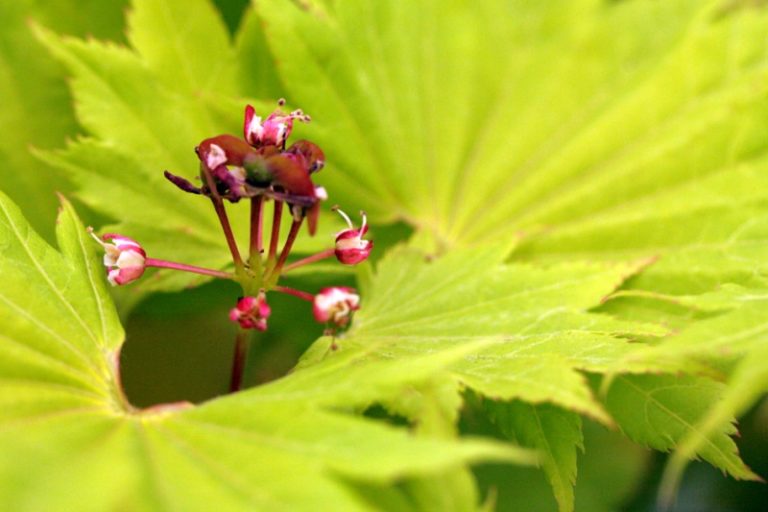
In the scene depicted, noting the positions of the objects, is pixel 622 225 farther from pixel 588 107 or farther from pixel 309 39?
pixel 309 39

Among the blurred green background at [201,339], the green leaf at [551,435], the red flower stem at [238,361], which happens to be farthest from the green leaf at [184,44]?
the green leaf at [551,435]

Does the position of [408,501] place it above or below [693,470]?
above

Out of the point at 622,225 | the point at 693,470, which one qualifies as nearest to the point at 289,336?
the point at 622,225

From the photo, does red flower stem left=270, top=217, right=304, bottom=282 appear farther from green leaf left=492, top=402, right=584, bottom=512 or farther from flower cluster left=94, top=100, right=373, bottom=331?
green leaf left=492, top=402, right=584, bottom=512

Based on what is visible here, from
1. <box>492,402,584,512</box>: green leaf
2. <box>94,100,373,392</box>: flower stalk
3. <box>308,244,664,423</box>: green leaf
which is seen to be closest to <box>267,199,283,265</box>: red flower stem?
<box>94,100,373,392</box>: flower stalk

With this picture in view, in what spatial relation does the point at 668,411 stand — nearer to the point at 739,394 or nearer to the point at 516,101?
the point at 739,394

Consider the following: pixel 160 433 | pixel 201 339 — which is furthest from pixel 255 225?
pixel 201 339
